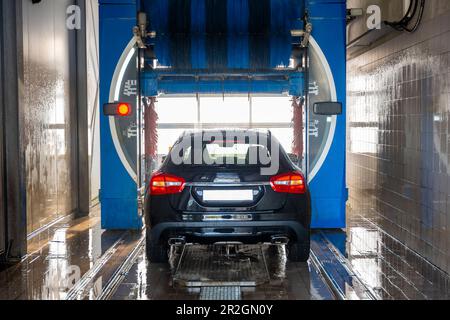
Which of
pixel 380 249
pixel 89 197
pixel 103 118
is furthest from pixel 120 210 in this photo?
Result: pixel 380 249

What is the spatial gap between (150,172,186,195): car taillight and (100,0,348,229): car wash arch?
2657mm

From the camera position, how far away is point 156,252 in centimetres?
702

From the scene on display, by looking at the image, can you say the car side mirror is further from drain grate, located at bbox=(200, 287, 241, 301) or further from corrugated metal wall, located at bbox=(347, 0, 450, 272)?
drain grate, located at bbox=(200, 287, 241, 301)

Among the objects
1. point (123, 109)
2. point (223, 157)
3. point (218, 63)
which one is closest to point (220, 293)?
point (223, 157)

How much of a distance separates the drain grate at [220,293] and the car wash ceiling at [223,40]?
4.19m

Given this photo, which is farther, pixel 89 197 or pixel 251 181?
pixel 89 197

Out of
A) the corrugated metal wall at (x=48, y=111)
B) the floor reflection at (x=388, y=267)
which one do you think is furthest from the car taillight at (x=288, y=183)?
the corrugated metal wall at (x=48, y=111)

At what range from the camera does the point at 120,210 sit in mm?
9289

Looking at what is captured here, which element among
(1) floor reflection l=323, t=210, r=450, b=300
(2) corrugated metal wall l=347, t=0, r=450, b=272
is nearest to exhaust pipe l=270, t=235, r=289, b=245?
(1) floor reflection l=323, t=210, r=450, b=300

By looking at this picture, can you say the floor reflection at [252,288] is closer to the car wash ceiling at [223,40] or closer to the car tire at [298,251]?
the car tire at [298,251]

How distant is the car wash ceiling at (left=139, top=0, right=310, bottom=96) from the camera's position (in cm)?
975

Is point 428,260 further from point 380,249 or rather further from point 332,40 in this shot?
point 332,40
